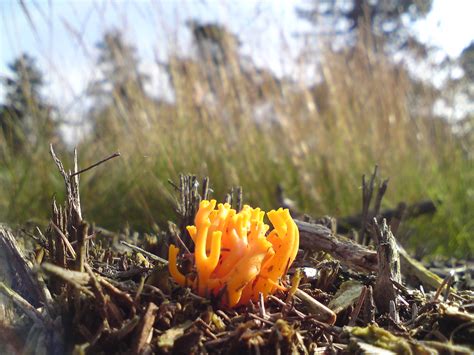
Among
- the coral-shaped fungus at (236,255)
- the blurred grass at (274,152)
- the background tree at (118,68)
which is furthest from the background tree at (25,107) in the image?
the coral-shaped fungus at (236,255)

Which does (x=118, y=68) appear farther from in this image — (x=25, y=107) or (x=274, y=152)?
(x=274, y=152)

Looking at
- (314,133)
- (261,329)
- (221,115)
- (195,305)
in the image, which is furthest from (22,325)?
(314,133)

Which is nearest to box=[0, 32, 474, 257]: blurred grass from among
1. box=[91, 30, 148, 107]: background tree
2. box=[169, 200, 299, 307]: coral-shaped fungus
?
box=[91, 30, 148, 107]: background tree

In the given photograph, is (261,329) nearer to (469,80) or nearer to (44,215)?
(44,215)

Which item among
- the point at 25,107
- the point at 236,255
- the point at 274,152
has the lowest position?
the point at 274,152

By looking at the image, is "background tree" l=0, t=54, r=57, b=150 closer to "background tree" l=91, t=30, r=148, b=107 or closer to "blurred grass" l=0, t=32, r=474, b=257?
"blurred grass" l=0, t=32, r=474, b=257

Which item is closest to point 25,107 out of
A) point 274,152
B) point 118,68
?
point 118,68
